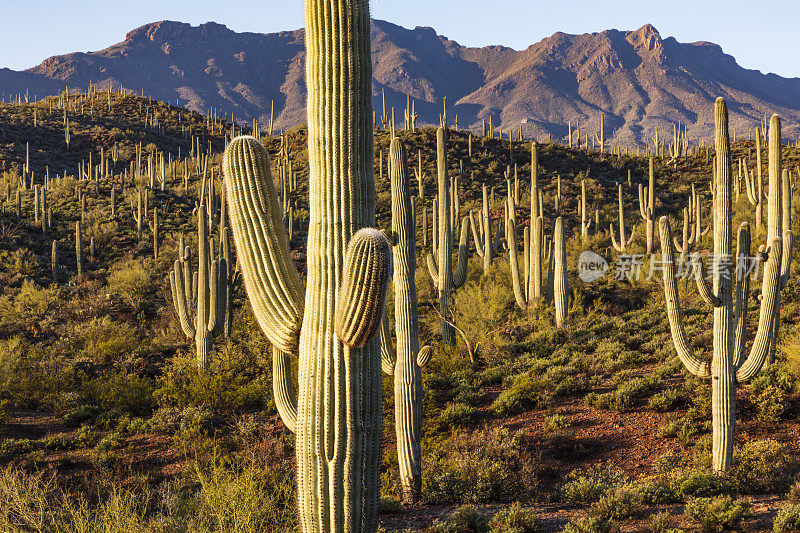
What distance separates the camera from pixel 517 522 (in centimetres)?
696

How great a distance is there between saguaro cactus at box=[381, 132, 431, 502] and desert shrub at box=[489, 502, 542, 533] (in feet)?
5.20

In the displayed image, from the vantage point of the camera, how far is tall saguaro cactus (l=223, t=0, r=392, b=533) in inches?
151

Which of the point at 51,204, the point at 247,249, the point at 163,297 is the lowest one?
the point at 163,297

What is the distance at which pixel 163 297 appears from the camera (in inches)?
944

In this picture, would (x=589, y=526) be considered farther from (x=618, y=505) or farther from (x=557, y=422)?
(x=557, y=422)

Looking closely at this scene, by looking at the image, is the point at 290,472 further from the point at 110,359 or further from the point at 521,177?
the point at 521,177

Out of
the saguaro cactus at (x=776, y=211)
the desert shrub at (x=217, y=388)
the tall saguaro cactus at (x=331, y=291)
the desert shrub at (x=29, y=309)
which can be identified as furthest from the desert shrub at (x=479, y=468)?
the desert shrub at (x=29, y=309)

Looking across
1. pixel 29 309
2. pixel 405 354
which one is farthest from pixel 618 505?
pixel 29 309

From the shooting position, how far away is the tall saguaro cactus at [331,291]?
3.82 m

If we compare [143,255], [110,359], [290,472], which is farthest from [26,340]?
[290,472]

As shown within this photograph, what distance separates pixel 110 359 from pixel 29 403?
283 centimetres

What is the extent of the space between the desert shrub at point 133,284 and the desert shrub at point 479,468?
53.0ft

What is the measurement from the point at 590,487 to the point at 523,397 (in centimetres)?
444

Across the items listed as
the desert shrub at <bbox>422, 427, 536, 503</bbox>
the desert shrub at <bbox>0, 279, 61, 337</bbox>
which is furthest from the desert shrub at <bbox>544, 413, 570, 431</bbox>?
the desert shrub at <bbox>0, 279, 61, 337</bbox>
